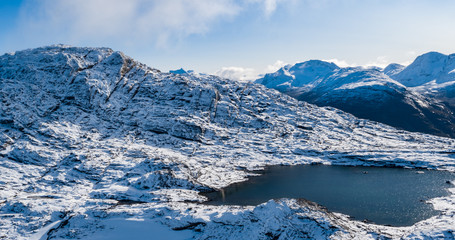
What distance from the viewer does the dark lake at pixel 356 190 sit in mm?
65312

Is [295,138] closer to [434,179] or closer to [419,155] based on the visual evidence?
[419,155]

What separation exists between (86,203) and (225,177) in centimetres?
4612

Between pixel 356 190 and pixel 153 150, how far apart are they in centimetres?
7680

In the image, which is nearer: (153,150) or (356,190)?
(356,190)

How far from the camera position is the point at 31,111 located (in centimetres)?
11425

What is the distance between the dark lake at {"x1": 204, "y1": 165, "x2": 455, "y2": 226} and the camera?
214 feet

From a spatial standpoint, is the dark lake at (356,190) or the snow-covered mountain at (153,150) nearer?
the snow-covered mountain at (153,150)

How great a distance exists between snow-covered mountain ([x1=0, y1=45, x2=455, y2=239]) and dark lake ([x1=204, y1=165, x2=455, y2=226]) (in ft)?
19.5

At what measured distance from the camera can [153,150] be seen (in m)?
111

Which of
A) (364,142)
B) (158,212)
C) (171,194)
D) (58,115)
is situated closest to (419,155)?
(364,142)

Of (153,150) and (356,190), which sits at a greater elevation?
(153,150)

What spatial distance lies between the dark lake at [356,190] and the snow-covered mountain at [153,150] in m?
5.93

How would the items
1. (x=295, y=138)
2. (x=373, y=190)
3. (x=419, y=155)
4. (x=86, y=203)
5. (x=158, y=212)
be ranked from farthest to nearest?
(x=295, y=138) < (x=419, y=155) < (x=373, y=190) < (x=86, y=203) < (x=158, y=212)

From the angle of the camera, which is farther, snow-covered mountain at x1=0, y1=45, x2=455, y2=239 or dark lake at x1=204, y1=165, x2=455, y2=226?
dark lake at x1=204, y1=165, x2=455, y2=226
